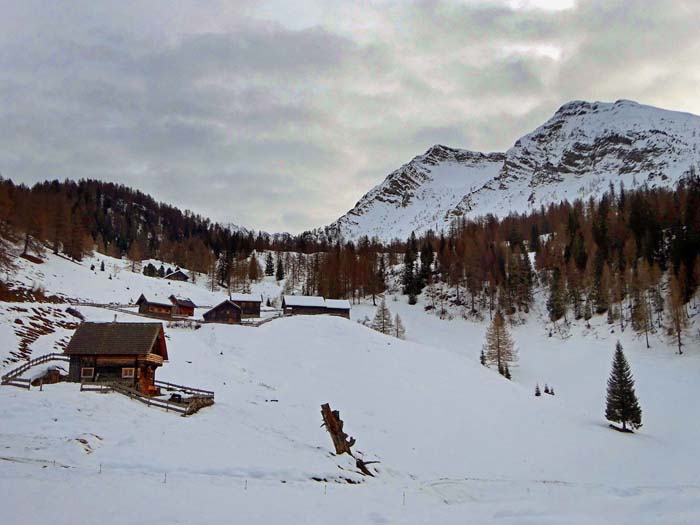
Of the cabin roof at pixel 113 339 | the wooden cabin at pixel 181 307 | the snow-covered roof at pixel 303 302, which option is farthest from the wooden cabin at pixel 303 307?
the cabin roof at pixel 113 339

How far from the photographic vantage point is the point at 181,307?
81438 mm

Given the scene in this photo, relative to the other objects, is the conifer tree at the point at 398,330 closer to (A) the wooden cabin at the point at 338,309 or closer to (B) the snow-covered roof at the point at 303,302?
(A) the wooden cabin at the point at 338,309

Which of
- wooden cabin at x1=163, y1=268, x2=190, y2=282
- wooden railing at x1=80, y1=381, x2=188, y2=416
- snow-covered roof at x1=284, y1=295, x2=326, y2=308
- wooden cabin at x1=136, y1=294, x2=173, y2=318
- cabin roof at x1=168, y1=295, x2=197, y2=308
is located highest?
wooden cabin at x1=163, y1=268, x2=190, y2=282

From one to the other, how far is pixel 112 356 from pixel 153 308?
42852mm

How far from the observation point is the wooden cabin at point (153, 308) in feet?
234

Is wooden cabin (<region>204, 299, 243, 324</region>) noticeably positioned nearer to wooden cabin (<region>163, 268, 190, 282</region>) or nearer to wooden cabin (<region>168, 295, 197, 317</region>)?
wooden cabin (<region>168, 295, 197, 317</region>)

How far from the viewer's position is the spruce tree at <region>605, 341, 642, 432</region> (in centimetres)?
4147

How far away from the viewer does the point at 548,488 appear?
24406 mm

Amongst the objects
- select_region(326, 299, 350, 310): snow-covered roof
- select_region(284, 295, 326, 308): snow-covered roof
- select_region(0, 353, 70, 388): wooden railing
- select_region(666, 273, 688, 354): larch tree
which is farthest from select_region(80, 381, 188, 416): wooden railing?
select_region(326, 299, 350, 310): snow-covered roof

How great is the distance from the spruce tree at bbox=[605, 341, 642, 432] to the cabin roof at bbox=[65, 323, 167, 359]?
→ 3873 centimetres

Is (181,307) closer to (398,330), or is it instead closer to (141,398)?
(398,330)

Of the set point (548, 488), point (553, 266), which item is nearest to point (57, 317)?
point (548, 488)

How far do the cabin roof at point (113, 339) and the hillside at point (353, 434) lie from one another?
14.5ft

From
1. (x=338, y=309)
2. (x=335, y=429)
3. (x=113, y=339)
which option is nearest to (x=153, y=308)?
(x=338, y=309)
